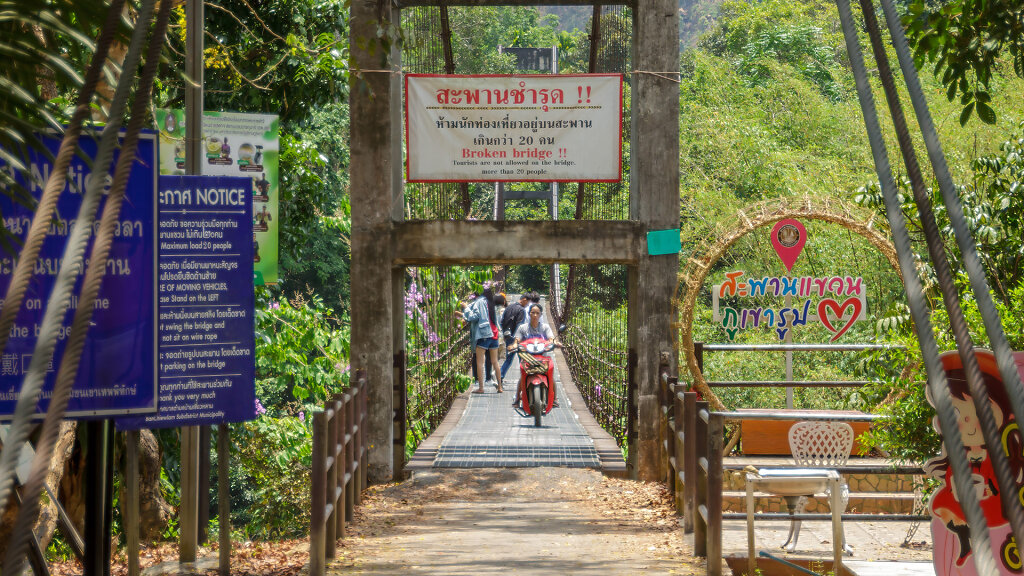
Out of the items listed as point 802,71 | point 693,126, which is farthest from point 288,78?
point 802,71

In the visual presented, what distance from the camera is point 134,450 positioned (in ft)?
13.9

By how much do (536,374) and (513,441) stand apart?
115 cm

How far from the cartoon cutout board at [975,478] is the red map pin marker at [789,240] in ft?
21.3

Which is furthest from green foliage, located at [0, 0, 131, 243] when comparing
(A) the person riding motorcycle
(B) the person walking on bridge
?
(B) the person walking on bridge

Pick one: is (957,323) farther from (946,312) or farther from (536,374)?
(536,374)

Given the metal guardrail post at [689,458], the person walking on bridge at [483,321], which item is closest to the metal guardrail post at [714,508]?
the metal guardrail post at [689,458]

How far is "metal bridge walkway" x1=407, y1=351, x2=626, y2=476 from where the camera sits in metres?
7.99

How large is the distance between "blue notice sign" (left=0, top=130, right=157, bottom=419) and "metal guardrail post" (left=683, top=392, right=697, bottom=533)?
9.62 feet

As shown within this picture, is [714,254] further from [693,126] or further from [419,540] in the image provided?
[693,126]

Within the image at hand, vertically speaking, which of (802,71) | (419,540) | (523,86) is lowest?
(419,540)

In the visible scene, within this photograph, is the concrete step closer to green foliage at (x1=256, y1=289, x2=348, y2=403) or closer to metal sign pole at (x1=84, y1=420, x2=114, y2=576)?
metal sign pole at (x1=84, y1=420, x2=114, y2=576)

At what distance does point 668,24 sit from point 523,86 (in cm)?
117

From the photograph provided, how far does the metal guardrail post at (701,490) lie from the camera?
4875mm

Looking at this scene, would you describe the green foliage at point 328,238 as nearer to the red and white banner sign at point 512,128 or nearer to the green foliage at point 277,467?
the green foliage at point 277,467
